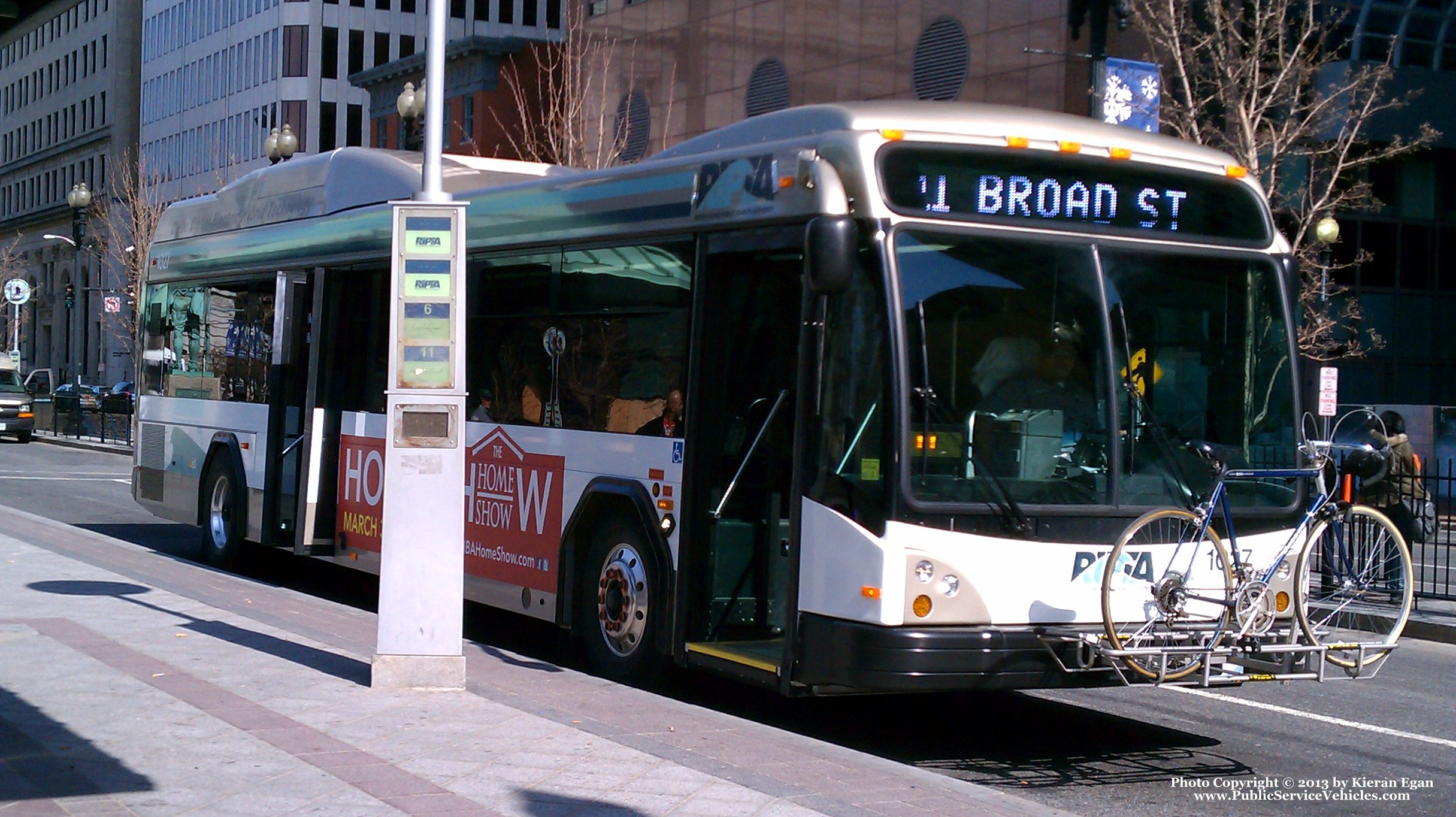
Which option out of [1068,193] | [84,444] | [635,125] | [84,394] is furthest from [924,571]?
[84,394]

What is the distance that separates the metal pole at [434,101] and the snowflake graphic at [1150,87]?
1398cm

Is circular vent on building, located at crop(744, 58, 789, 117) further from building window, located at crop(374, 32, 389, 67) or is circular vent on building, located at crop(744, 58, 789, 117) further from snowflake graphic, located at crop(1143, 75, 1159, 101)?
building window, located at crop(374, 32, 389, 67)

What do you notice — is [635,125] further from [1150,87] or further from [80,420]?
[1150,87]

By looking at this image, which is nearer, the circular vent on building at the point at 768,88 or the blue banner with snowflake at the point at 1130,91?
the blue banner with snowflake at the point at 1130,91

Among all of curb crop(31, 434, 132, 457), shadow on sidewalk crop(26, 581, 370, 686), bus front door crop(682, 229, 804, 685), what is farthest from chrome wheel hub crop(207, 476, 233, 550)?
curb crop(31, 434, 132, 457)

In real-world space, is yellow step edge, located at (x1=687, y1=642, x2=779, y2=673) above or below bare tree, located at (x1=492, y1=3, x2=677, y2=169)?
below

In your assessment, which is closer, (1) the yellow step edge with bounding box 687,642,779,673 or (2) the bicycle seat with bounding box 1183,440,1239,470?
(2) the bicycle seat with bounding box 1183,440,1239,470

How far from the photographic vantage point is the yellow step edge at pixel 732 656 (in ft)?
27.2

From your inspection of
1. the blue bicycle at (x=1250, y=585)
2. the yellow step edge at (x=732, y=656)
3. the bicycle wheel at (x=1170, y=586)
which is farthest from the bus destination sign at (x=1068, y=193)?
the yellow step edge at (x=732, y=656)

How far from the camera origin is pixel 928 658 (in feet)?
24.8

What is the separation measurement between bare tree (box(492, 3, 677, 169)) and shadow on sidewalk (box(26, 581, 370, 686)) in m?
25.9

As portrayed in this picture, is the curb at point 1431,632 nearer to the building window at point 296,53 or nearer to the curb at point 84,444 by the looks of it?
the curb at point 84,444

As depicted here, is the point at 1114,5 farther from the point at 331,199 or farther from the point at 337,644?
the point at 337,644

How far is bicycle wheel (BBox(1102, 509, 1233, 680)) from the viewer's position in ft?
25.1
